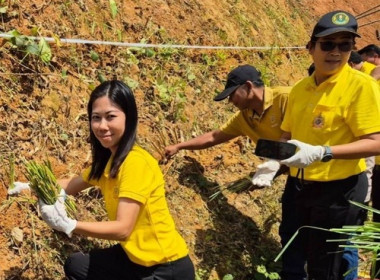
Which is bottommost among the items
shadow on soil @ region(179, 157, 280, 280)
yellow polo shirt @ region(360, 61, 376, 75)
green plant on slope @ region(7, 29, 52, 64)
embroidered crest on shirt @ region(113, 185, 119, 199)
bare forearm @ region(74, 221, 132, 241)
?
shadow on soil @ region(179, 157, 280, 280)

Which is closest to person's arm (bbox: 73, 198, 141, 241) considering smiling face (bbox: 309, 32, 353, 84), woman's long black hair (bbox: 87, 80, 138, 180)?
woman's long black hair (bbox: 87, 80, 138, 180)

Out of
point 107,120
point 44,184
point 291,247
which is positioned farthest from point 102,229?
point 291,247

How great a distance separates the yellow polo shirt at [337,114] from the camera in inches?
108

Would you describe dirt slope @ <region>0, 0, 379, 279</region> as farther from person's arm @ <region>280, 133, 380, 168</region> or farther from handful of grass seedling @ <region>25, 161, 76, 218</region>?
person's arm @ <region>280, 133, 380, 168</region>

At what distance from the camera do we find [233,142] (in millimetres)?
4953

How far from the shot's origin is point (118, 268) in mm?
2693

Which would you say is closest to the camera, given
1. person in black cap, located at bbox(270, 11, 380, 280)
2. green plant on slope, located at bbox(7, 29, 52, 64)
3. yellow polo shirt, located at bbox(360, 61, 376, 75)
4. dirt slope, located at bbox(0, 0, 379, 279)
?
person in black cap, located at bbox(270, 11, 380, 280)

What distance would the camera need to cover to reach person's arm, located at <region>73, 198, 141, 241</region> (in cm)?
237

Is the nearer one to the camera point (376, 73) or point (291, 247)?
point (291, 247)

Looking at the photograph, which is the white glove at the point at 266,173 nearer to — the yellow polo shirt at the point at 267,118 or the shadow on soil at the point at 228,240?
the yellow polo shirt at the point at 267,118

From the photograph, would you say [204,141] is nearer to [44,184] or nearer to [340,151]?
[340,151]

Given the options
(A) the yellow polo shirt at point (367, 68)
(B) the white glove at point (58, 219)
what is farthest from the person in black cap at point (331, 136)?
(A) the yellow polo shirt at point (367, 68)

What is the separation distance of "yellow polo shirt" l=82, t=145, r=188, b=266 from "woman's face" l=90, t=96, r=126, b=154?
123 millimetres

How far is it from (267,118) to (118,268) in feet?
5.63
